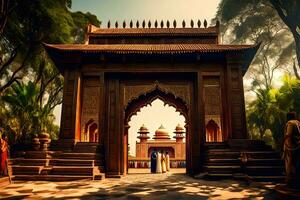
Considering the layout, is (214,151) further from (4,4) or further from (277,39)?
(277,39)

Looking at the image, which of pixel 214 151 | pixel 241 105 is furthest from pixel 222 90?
pixel 214 151

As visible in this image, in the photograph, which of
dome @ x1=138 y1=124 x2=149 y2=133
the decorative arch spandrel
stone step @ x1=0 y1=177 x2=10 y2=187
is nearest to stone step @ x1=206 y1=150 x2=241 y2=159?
the decorative arch spandrel

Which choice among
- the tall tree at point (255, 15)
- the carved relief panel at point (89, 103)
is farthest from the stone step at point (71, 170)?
the tall tree at point (255, 15)

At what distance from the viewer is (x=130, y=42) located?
15727 millimetres

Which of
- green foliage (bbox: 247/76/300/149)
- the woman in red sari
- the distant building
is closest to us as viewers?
the woman in red sari

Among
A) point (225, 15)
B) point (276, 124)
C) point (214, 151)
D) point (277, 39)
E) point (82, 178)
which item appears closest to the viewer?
point (82, 178)

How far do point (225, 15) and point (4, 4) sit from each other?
1585 centimetres

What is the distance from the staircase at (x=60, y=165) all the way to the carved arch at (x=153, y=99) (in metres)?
3.61

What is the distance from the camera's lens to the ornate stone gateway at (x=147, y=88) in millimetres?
12250

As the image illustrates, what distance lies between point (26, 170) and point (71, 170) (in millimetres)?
1646

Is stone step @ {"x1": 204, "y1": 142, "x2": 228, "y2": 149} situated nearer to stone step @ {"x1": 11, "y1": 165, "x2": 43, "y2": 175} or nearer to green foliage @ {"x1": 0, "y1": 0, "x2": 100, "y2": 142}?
stone step @ {"x1": 11, "y1": 165, "x2": 43, "y2": 175}

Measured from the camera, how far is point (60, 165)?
1033 centimetres

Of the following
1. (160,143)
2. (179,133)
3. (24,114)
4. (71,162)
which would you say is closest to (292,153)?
(71,162)

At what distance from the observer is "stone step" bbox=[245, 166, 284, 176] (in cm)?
952
